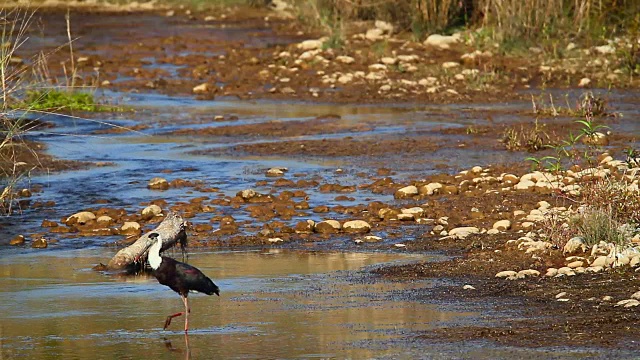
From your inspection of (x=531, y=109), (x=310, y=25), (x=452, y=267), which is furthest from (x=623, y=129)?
(x=310, y=25)

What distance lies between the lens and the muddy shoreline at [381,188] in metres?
7.84

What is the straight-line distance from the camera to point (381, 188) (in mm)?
12758

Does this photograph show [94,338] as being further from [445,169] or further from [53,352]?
[445,169]

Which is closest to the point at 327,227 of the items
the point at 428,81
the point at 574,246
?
the point at 574,246

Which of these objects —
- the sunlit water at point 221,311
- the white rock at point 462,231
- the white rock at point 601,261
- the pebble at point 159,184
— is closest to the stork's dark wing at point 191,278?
the sunlit water at point 221,311

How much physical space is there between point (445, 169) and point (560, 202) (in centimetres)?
272

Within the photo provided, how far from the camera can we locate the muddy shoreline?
7.84m

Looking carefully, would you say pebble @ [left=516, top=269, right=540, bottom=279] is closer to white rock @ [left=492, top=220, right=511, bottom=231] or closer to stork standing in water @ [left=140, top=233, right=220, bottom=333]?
white rock @ [left=492, top=220, right=511, bottom=231]

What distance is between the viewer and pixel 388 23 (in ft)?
83.4

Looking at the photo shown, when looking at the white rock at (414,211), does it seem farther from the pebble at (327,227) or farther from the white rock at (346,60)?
the white rock at (346,60)

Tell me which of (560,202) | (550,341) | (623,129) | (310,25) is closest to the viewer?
(550,341)

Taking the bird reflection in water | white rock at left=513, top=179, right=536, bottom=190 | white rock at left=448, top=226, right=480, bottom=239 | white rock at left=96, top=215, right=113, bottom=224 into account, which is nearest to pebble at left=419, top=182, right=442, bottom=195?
white rock at left=513, top=179, right=536, bottom=190

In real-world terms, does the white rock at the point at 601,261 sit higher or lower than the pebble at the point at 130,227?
higher

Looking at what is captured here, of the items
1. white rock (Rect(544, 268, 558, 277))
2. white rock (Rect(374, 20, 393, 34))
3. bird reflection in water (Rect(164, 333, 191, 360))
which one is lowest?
white rock (Rect(374, 20, 393, 34))
